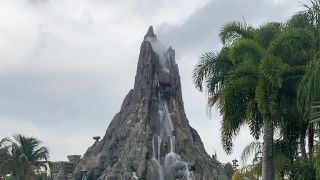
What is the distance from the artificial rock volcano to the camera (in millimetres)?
68812

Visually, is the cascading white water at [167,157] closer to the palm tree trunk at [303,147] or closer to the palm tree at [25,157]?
the palm tree at [25,157]

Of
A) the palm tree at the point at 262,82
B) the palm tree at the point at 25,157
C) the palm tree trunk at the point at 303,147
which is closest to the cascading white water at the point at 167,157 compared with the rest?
the palm tree at the point at 25,157

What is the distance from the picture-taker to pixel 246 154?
69.7 feet

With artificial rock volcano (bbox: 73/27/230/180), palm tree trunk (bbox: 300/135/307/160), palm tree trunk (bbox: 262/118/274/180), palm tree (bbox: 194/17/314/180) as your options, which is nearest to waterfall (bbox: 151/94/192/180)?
artificial rock volcano (bbox: 73/27/230/180)

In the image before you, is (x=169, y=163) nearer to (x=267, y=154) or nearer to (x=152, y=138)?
(x=152, y=138)

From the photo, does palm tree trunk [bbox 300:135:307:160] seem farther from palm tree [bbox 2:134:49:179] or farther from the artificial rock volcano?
the artificial rock volcano

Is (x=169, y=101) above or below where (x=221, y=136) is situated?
above

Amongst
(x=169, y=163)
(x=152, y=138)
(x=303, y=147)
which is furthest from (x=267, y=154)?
(x=152, y=138)

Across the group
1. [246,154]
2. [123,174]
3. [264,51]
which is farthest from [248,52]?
[123,174]

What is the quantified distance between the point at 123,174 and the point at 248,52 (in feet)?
162

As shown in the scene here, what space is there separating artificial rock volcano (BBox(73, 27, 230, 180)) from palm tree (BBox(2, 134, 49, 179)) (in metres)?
18.0

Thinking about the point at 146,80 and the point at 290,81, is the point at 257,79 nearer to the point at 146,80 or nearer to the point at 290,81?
the point at 290,81

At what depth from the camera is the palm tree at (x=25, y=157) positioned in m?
40.4

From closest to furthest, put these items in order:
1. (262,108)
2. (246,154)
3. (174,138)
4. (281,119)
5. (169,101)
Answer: (262,108), (281,119), (246,154), (174,138), (169,101)
